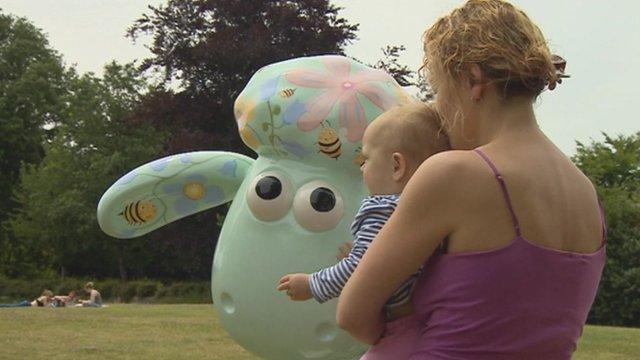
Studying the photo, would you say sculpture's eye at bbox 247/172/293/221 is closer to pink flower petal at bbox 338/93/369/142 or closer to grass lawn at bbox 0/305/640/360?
pink flower petal at bbox 338/93/369/142

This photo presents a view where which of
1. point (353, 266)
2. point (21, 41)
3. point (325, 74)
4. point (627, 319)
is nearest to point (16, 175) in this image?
point (21, 41)

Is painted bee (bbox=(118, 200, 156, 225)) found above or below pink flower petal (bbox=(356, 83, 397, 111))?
below

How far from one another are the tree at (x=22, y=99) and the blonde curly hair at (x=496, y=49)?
3641 centimetres

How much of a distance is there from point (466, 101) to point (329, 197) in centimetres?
304

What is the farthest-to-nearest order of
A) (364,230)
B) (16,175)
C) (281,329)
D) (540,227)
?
(16,175)
(281,329)
(364,230)
(540,227)

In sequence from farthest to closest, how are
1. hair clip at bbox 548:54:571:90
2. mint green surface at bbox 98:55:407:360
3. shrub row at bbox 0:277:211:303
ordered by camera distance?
shrub row at bbox 0:277:211:303 → mint green surface at bbox 98:55:407:360 → hair clip at bbox 548:54:571:90

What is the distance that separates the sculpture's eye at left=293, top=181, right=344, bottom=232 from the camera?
4.78 m

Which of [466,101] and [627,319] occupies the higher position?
[466,101]

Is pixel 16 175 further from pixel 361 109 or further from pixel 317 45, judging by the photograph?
pixel 361 109

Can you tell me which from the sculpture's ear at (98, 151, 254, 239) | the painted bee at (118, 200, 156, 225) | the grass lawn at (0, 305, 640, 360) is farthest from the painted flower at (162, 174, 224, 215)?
the grass lawn at (0, 305, 640, 360)

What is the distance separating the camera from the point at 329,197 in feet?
15.8

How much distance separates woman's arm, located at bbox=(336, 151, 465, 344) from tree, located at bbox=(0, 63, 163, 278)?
30.3 meters

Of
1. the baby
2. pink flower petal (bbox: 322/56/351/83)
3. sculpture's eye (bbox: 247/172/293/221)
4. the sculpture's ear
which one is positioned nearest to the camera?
the baby

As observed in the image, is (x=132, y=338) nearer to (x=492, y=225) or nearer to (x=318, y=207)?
(x=318, y=207)
